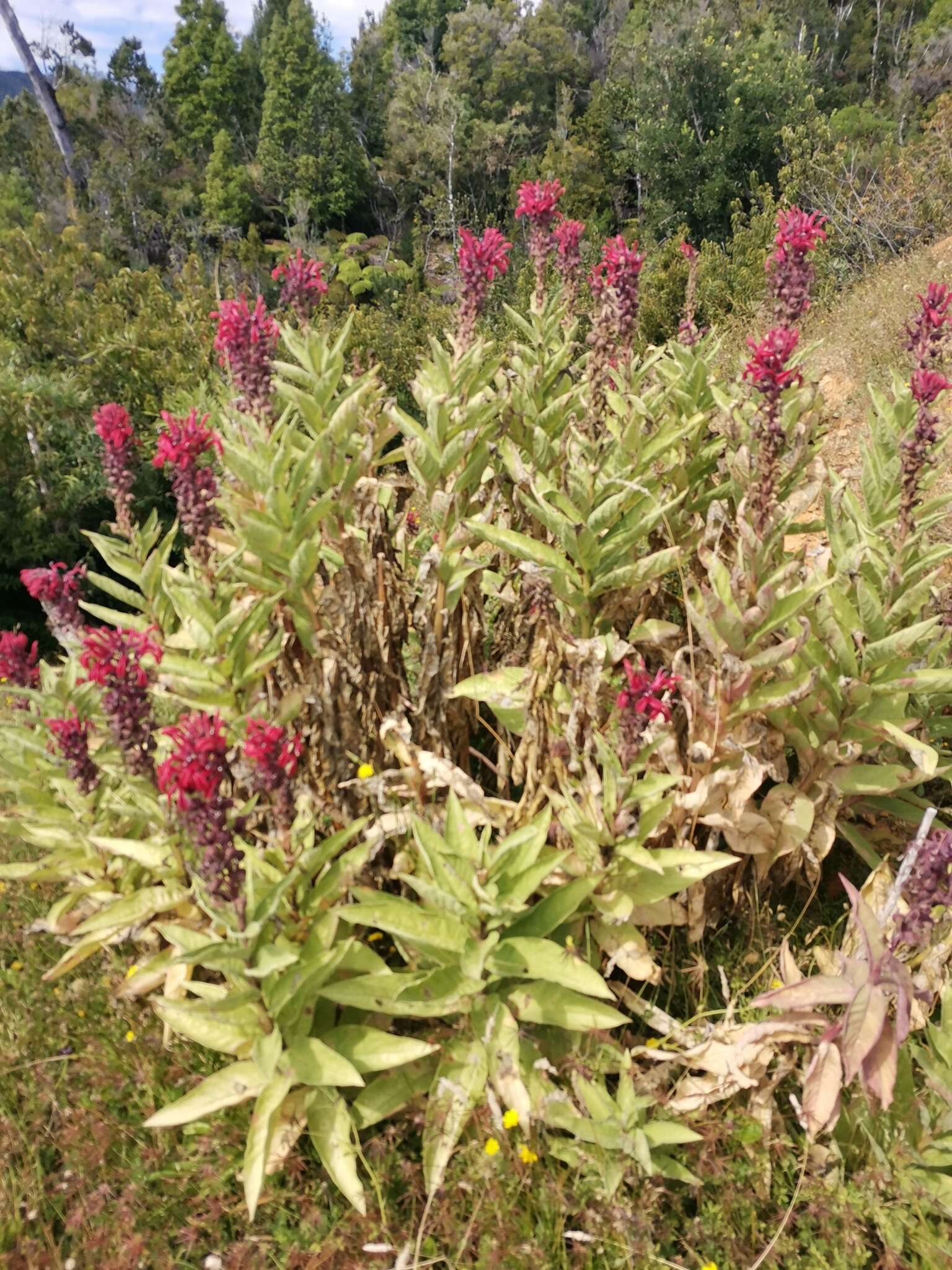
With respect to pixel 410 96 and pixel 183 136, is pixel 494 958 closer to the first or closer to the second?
pixel 410 96

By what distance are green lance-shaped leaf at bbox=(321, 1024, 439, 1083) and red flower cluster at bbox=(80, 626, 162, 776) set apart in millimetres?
829

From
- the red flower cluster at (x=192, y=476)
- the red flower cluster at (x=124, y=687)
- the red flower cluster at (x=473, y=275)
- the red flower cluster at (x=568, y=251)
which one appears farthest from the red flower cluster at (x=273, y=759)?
the red flower cluster at (x=568, y=251)

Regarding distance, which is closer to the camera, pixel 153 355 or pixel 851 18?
pixel 153 355

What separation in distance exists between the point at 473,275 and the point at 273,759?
2102 mm

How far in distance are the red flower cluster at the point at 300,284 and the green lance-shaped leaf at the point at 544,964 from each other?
2.19 metres

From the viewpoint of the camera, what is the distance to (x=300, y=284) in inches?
109

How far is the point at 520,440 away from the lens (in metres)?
3.07

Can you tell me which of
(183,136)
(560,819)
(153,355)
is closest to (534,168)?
(183,136)

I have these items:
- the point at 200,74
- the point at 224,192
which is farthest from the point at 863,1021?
the point at 200,74

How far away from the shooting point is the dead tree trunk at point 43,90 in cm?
2208

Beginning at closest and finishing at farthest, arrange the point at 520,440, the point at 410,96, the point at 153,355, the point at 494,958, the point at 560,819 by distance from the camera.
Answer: the point at 494,958 → the point at 560,819 → the point at 520,440 → the point at 153,355 → the point at 410,96

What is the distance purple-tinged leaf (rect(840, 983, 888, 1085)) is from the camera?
162cm

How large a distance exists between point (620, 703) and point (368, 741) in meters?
1.03

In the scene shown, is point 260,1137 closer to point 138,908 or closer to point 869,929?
point 138,908
